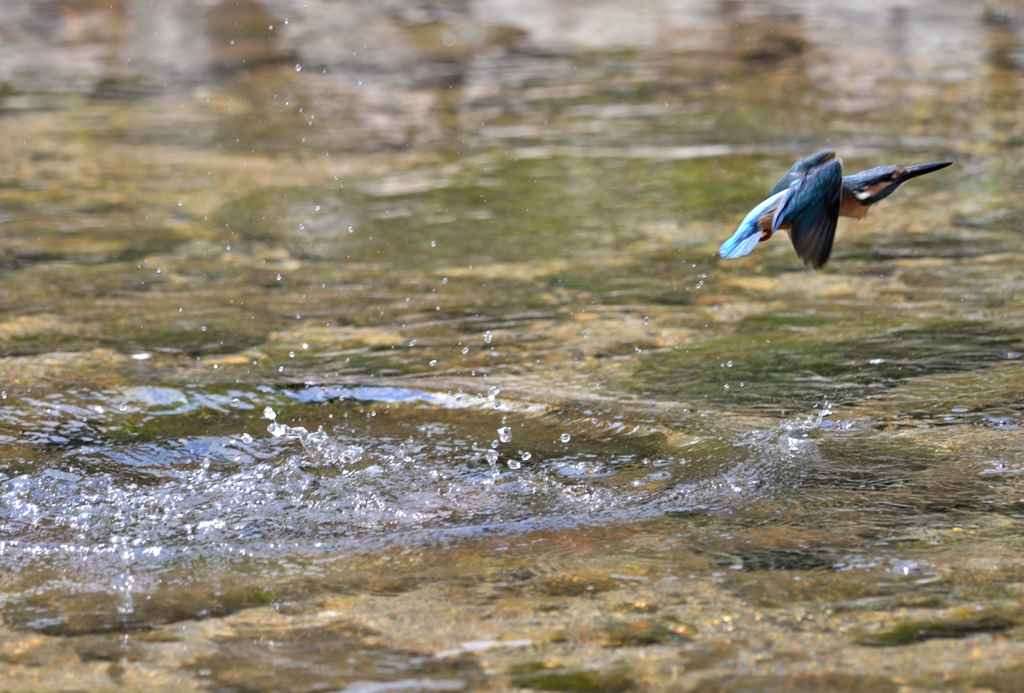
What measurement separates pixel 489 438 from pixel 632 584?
0.93 metres

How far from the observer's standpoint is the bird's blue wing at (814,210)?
8.90 feet

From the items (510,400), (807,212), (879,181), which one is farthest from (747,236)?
(510,400)

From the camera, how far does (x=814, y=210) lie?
273cm

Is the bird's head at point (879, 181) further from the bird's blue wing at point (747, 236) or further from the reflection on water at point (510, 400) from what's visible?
the reflection on water at point (510, 400)

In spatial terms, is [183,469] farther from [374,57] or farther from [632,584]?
[374,57]

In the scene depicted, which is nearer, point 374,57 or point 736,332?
point 736,332

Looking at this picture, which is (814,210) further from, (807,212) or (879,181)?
(879,181)

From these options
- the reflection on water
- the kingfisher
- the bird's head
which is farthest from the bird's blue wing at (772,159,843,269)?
the reflection on water

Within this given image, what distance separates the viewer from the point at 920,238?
16.0ft

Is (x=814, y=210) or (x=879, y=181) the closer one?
(x=814, y=210)

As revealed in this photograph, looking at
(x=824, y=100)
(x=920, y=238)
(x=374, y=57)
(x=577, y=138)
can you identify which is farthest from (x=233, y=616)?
(x=374, y=57)

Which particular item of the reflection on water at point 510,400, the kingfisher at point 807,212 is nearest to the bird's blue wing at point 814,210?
the kingfisher at point 807,212

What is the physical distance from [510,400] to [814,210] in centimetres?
108

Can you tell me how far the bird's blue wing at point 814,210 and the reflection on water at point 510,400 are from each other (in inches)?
21.0
